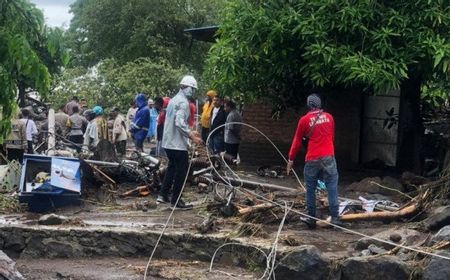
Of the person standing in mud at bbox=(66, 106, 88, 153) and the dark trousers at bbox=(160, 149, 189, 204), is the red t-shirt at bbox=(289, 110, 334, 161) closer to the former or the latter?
the dark trousers at bbox=(160, 149, 189, 204)

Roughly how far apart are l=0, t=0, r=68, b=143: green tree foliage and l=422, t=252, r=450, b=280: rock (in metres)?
3.86

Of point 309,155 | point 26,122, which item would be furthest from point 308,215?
point 26,122

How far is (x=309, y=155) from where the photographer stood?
9.31 metres

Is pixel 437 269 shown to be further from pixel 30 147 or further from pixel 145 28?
pixel 145 28

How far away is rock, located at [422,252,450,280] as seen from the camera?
7082mm

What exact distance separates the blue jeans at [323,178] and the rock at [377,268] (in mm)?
1694

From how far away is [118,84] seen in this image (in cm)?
2644

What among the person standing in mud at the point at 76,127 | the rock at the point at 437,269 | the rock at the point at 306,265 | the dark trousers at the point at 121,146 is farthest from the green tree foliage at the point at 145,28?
the rock at the point at 437,269

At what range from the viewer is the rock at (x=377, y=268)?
7.39 meters

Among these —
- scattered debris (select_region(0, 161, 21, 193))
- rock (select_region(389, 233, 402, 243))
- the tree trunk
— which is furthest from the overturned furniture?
the tree trunk

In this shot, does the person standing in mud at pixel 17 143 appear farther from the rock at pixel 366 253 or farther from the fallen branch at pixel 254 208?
the rock at pixel 366 253

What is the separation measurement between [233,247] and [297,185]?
4573mm

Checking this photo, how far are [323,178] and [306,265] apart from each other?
75.6 inches

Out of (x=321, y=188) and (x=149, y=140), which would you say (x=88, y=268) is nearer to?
(x=321, y=188)
